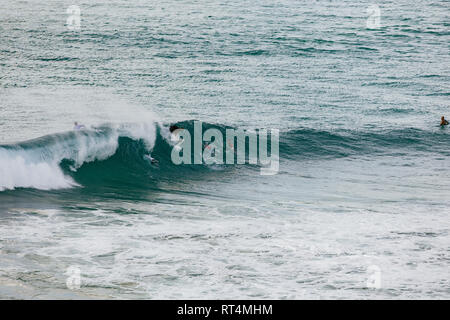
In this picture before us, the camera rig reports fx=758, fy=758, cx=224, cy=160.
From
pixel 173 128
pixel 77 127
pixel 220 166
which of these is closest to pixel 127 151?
pixel 77 127

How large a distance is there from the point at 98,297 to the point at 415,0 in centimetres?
5628

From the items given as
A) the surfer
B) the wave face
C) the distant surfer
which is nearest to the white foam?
the wave face

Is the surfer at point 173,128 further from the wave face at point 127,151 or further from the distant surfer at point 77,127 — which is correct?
the distant surfer at point 77,127

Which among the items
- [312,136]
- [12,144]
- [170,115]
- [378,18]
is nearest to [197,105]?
[170,115]

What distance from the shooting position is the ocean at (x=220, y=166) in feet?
37.2

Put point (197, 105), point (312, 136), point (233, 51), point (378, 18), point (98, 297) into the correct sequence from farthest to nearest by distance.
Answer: point (378, 18)
point (233, 51)
point (197, 105)
point (312, 136)
point (98, 297)

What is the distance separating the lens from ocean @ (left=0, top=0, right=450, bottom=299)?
37.2 ft

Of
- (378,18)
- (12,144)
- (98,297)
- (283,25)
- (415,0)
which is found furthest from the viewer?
(415,0)

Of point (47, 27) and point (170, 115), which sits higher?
point (47, 27)

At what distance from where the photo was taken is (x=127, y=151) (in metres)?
20.3

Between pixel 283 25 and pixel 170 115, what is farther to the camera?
pixel 283 25

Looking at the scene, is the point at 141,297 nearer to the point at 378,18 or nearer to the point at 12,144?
A: the point at 12,144

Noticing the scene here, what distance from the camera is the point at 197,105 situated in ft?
89.5

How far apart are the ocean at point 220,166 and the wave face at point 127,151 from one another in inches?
2.1
